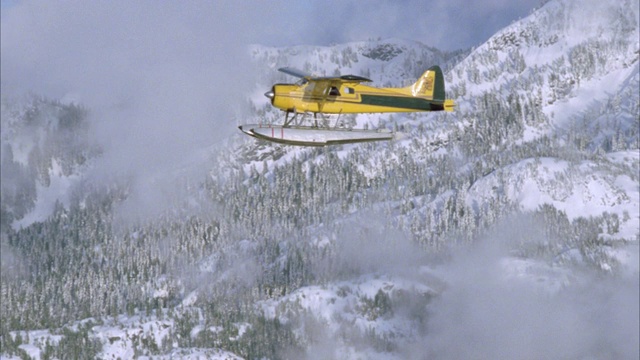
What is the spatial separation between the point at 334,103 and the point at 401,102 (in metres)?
9.55

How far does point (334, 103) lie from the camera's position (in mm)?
98688

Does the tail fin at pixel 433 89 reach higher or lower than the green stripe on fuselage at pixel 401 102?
higher

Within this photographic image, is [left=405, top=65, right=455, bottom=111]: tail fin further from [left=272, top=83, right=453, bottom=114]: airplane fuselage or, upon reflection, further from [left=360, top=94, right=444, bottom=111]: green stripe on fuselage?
[left=360, top=94, right=444, bottom=111]: green stripe on fuselage

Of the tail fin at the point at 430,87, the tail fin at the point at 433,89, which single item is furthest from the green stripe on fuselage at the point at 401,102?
the tail fin at the point at 430,87

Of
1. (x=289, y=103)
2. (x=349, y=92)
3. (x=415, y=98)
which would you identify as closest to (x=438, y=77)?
(x=415, y=98)

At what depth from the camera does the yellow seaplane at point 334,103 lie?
9088 cm

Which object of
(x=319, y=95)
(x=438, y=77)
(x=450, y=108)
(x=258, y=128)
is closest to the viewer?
(x=258, y=128)

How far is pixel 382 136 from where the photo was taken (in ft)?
299

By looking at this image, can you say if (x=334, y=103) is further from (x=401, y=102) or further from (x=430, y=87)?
(x=430, y=87)

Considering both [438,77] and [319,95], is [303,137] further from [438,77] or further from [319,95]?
[438,77]

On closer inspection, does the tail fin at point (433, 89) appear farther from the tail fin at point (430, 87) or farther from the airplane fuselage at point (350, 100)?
the airplane fuselage at point (350, 100)

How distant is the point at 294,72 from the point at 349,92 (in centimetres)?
634

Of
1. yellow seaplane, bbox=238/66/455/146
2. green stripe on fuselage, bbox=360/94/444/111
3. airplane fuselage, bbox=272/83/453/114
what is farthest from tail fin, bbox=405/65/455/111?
green stripe on fuselage, bbox=360/94/444/111

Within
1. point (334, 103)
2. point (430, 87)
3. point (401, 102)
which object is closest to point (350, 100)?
point (334, 103)
